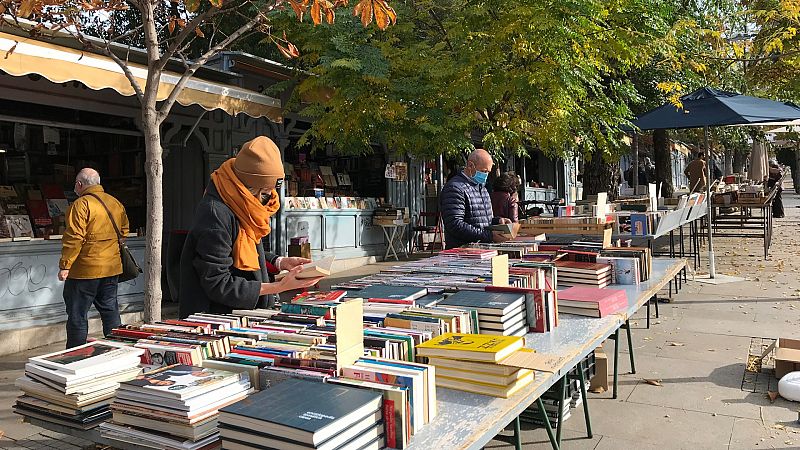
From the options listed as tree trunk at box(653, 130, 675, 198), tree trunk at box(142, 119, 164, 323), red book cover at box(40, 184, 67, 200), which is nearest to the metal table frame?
tree trunk at box(142, 119, 164, 323)

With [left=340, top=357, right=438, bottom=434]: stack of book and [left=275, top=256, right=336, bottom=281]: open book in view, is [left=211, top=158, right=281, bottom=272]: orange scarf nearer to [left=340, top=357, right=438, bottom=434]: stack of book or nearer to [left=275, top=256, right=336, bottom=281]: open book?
[left=275, top=256, right=336, bottom=281]: open book

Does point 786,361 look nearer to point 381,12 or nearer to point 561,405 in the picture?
point 561,405

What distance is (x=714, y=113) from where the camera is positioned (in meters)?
8.94

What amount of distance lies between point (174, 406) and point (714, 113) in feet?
29.7

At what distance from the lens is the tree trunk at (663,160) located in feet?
51.6

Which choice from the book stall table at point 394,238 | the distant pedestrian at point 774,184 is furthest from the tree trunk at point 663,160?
the book stall table at point 394,238

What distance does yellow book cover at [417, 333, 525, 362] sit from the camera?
2281 millimetres

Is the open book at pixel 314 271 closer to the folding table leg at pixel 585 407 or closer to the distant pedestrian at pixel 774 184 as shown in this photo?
the folding table leg at pixel 585 407

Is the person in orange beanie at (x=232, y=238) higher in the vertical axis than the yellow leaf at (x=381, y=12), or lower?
lower

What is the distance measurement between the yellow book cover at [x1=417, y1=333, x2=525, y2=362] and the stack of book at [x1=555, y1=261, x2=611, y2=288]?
2.08 metres

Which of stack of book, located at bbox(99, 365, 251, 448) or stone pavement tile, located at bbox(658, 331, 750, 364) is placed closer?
stack of book, located at bbox(99, 365, 251, 448)

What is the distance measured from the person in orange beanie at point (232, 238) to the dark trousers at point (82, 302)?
9.49 feet

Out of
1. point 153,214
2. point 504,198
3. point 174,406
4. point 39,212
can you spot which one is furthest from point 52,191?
point 174,406

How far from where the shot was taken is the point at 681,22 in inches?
431
